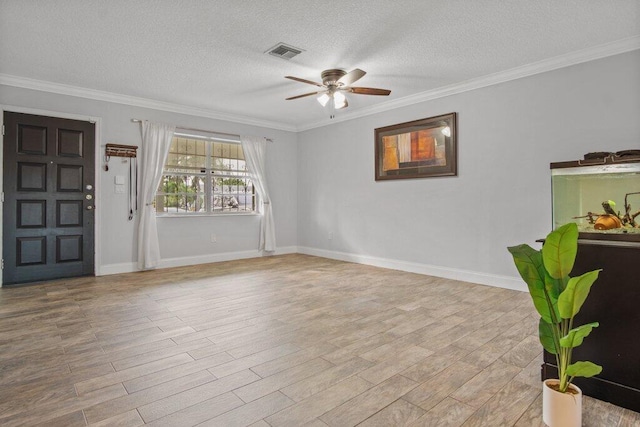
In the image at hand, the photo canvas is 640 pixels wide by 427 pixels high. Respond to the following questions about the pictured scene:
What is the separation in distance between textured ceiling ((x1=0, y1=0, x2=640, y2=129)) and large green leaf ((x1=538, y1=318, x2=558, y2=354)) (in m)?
2.41

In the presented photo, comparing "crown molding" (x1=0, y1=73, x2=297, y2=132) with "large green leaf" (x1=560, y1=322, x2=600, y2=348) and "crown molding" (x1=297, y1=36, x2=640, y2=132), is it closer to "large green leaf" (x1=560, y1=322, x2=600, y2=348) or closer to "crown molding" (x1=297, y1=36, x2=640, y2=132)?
"crown molding" (x1=297, y1=36, x2=640, y2=132)

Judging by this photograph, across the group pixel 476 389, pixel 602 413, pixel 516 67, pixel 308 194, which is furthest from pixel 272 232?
pixel 602 413

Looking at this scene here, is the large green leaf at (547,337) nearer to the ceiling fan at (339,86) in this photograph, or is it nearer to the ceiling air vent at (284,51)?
the ceiling fan at (339,86)

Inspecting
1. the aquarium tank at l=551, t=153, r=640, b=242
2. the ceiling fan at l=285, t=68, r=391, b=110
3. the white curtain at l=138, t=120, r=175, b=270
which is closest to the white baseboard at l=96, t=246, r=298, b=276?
the white curtain at l=138, t=120, r=175, b=270

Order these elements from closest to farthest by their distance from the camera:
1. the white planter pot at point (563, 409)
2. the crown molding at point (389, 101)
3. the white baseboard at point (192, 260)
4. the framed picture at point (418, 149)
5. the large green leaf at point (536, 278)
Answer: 1. the white planter pot at point (563, 409)
2. the large green leaf at point (536, 278)
3. the crown molding at point (389, 101)
4. the framed picture at point (418, 149)
5. the white baseboard at point (192, 260)

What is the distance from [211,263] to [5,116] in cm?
336

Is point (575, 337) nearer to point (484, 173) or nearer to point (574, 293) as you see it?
point (574, 293)

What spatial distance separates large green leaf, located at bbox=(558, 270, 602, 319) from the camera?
1.45 m

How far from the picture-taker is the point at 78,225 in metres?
4.77

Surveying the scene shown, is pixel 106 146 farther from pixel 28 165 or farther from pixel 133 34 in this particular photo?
pixel 133 34

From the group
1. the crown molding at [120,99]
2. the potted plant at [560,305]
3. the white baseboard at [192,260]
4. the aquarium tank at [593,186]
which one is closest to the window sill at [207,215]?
the white baseboard at [192,260]

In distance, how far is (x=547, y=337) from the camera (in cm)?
174

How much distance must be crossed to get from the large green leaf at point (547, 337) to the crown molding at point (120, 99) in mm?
5613

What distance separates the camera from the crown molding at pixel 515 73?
3.38 m
